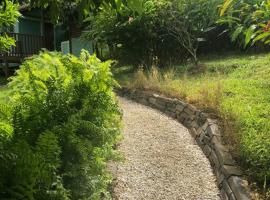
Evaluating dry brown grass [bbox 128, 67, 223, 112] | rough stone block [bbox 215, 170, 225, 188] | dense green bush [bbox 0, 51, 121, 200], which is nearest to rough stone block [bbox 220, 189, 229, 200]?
rough stone block [bbox 215, 170, 225, 188]

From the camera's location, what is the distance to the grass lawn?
14.0ft

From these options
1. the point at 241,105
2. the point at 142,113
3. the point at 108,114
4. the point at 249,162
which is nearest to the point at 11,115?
the point at 108,114

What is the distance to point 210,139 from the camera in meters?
5.22

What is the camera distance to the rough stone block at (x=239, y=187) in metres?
3.66

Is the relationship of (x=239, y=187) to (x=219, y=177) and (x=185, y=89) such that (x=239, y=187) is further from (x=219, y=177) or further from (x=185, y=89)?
(x=185, y=89)

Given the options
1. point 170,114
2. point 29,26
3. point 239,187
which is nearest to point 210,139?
point 239,187

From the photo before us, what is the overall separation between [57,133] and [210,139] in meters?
2.97

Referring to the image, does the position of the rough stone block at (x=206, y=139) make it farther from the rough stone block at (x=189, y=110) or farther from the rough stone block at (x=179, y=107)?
the rough stone block at (x=179, y=107)

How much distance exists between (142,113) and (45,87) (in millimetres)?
4714

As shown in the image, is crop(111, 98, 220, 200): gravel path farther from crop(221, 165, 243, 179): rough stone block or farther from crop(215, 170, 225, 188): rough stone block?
crop(221, 165, 243, 179): rough stone block

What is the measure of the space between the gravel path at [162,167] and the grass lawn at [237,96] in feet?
1.72

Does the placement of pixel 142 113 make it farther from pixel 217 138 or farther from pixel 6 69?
Result: pixel 6 69

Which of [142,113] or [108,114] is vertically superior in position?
[108,114]

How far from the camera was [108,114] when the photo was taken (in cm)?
374
